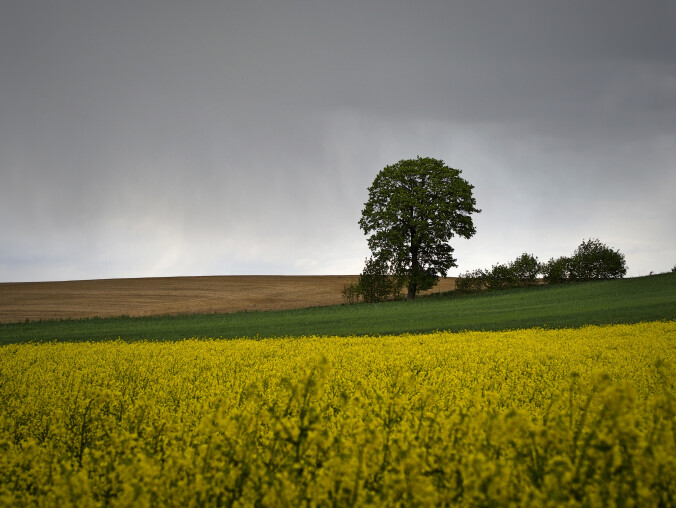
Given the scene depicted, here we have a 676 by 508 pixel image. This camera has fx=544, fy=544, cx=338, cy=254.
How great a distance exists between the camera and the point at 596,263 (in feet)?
188

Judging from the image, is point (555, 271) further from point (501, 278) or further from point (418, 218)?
point (418, 218)

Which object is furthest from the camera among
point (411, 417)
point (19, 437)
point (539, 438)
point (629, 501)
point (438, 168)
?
point (438, 168)

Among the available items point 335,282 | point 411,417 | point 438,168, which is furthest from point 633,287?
point 411,417

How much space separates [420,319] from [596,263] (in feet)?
120

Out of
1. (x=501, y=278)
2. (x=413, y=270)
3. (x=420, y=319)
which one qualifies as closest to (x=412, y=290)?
(x=413, y=270)

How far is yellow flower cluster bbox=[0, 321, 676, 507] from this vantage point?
346 cm

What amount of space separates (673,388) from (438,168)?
128 ft

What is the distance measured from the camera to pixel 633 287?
1599 inches

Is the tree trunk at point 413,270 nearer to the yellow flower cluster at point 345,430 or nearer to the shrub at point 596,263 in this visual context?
the shrub at point 596,263

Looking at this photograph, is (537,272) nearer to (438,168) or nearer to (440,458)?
(438,168)

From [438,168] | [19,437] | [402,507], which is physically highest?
[438,168]

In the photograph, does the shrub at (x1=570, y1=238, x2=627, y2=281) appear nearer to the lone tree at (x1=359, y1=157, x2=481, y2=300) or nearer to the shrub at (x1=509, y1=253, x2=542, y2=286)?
the shrub at (x1=509, y1=253, x2=542, y2=286)

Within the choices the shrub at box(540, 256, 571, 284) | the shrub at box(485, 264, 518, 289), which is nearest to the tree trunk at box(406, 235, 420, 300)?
the shrub at box(485, 264, 518, 289)

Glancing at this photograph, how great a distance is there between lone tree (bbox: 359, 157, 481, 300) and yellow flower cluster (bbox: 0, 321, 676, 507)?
97.0 feet
